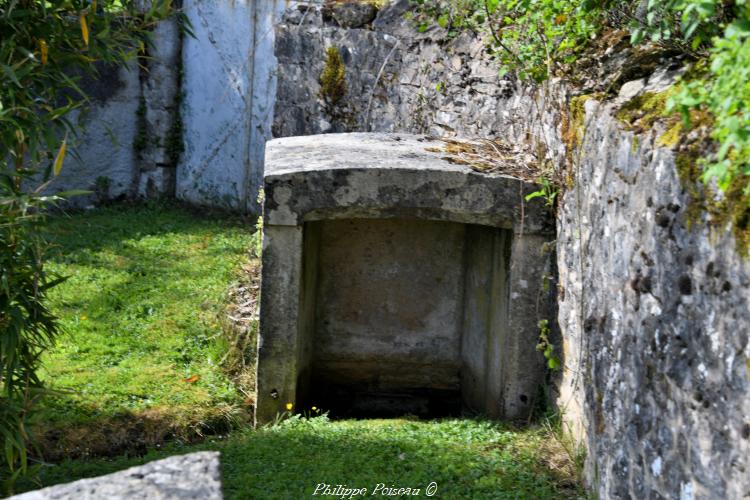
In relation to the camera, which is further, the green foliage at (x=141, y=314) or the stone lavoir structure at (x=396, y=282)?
the green foliage at (x=141, y=314)

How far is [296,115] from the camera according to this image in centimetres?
866

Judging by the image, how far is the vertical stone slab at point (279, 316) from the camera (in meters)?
5.00

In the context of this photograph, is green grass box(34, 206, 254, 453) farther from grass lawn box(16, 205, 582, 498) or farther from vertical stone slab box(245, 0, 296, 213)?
vertical stone slab box(245, 0, 296, 213)

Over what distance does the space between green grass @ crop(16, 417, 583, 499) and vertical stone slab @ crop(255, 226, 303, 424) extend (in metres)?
0.23

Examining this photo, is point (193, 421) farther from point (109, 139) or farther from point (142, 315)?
point (109, 139)

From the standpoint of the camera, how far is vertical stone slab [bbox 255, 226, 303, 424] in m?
5.00

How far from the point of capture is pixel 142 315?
6.76 metres

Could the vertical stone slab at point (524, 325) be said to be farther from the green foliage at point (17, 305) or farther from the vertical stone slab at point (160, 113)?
the vertical stone slab at point (160, 113)

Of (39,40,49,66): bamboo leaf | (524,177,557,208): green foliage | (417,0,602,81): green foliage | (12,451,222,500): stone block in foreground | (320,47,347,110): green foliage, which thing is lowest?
(12,451,222,500): stone block in foreground

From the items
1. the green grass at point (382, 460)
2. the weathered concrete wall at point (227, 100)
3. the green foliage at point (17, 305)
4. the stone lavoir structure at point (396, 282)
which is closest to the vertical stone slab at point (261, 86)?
the weathered concrete wall at point (227, 100)

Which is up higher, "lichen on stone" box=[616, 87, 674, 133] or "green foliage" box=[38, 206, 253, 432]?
"lichen on stone" box=[616, 87, 674, 133]

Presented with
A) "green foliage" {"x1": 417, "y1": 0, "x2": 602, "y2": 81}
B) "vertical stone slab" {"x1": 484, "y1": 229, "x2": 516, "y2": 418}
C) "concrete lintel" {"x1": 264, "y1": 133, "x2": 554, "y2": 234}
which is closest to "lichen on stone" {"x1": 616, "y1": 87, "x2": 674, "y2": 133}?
"green foliage" {"x1": 417, "y1": 0, "x2": 602, "y2": 81}

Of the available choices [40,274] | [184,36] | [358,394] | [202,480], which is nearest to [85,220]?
[184,36]

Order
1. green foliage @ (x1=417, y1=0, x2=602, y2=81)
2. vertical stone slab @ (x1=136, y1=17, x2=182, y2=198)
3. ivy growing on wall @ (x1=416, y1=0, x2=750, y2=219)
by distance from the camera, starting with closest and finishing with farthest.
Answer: ivy growing on wall @ (x1=416, y1=0, x2=750, y2=219) < green foliage @ (x1=417, y1=0, x2=602, y2=81) < vertical stone slab @ (x1=136, y1=17, x2=182, y2=198)
